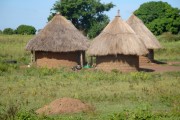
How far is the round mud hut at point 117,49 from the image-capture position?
65.2 ft

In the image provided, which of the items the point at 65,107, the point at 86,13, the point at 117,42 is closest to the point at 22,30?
the point at 86,13

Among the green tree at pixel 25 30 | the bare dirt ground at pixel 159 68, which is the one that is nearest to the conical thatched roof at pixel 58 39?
the bare dirt ground at pixel 159 68

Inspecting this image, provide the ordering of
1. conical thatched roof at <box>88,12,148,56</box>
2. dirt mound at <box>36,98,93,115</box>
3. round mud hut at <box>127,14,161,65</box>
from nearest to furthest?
dirt mound at <box>36,98,93,115</box>, conical thatched roof at <box>88,12,148,56</box>, round mud hut at <box>127,14,161,65</box>

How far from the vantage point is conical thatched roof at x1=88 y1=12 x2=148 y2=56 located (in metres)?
19.8

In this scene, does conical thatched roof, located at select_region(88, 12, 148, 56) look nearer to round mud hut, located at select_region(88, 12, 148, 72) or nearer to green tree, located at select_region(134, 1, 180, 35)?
round mud hut, located at select_region(88, 12, 148, 72)

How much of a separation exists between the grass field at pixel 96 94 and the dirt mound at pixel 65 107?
283 mm

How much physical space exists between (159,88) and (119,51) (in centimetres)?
664

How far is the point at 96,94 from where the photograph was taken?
12.4 m

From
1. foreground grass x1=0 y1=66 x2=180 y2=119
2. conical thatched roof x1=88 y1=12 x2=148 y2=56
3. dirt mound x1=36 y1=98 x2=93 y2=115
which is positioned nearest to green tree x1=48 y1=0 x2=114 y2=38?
conical thatched roof x1=88 y1=12 x2=148 y2=56

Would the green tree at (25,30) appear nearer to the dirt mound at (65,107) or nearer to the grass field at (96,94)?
the grass field at (96,94)

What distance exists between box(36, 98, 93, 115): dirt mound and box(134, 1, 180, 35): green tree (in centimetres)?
4155

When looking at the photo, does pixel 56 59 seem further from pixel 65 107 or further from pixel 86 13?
pixel 86 13

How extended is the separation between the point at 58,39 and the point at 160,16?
1349 inches

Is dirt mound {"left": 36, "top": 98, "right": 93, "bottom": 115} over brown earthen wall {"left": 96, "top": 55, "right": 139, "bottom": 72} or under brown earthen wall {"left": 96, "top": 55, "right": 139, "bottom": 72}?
under
